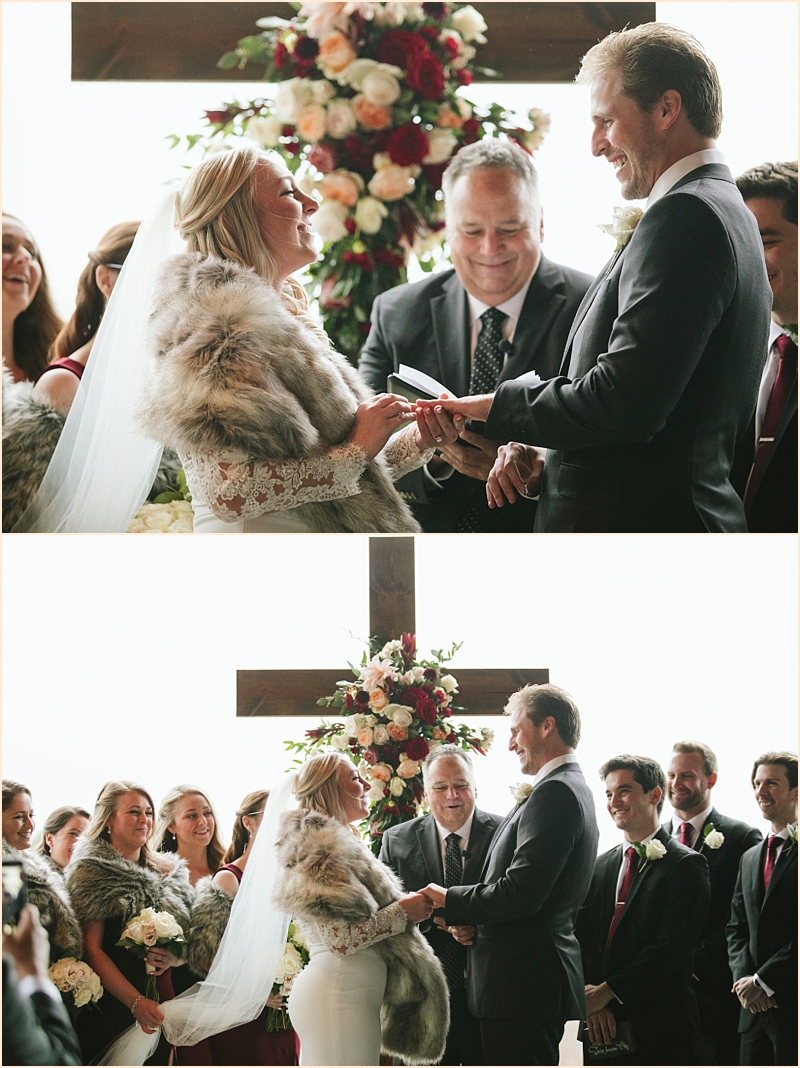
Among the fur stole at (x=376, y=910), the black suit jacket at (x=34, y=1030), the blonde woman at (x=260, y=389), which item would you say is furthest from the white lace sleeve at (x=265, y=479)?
the black suit jacket at (x=34, y=1030)

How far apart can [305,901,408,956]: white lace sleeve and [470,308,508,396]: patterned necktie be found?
4.55 ft

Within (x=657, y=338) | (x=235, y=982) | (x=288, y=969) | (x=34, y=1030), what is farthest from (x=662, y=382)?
(x=34, y=1030)

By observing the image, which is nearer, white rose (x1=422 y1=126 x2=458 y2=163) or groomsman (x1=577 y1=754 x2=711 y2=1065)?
white rose (x1=422 y1=126 x2=458 y2=163)

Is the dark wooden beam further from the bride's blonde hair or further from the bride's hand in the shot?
the bride's hand

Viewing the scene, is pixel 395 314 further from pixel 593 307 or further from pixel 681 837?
pixel 681 837

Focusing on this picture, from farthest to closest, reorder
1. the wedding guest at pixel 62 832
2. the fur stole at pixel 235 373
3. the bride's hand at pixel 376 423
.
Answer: the wedding guest at pixel 62 832, the bride's hand at pixel 376 423, the fur stole at pixel 235 373

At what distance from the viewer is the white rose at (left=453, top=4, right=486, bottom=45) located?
111 inches

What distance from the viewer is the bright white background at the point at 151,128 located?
9.16 ft

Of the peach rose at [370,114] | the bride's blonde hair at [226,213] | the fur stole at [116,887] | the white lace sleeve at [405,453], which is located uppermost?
the peach rose at [370,114]

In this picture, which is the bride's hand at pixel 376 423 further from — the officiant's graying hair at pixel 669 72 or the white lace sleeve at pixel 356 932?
the white lace sleeve at pixel 356 932

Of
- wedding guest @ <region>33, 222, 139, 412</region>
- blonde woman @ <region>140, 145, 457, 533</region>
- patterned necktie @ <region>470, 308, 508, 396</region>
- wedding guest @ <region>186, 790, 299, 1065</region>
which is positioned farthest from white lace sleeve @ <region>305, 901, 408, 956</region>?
wedding guest @ <region>33, 222, 139, 412</region>

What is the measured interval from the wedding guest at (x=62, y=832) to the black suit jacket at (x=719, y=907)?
65.4 inches

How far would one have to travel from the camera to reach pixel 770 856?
296 centimetres

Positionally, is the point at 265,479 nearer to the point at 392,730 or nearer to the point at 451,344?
the point at 451,344
